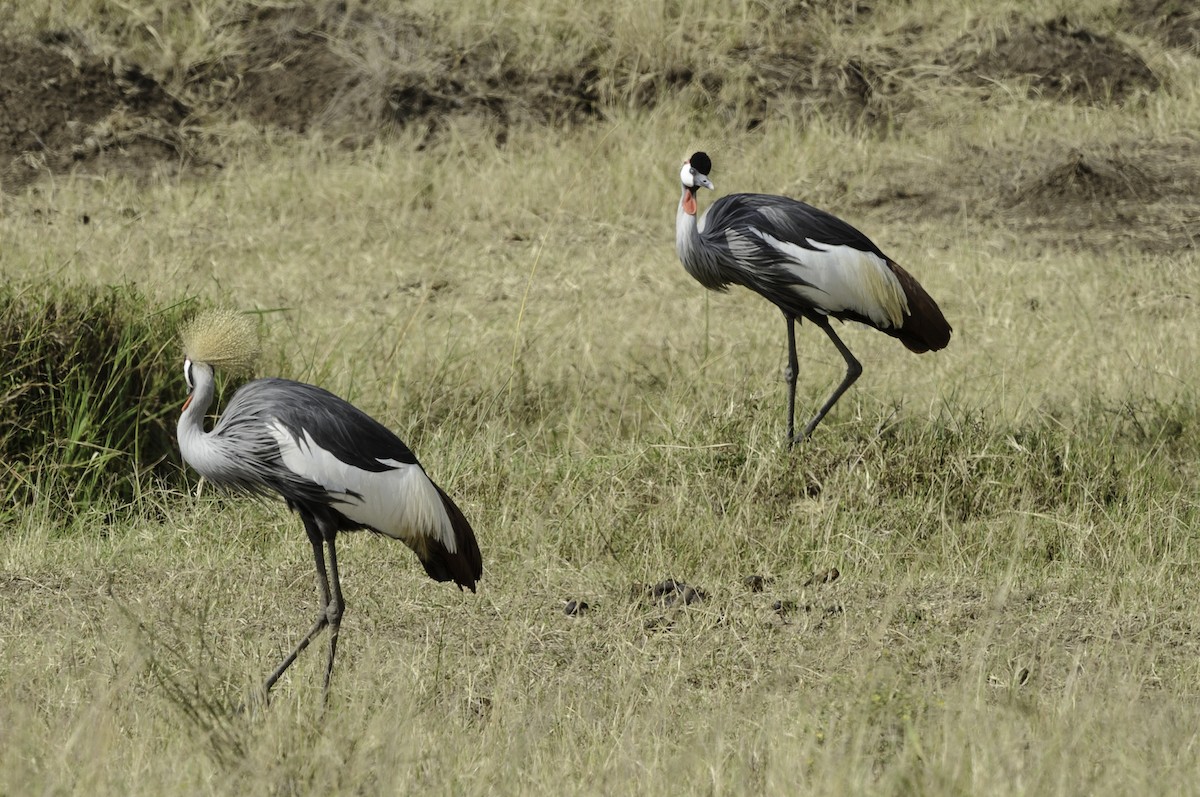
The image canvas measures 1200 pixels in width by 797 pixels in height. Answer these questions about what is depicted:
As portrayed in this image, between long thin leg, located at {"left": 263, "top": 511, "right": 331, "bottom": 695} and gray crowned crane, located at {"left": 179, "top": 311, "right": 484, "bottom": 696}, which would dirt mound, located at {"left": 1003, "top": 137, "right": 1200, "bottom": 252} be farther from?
long thin leg, located at {"left": 263, "top": 511, "right": 331, "bottom": 695}

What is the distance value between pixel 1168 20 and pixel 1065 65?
1433mm

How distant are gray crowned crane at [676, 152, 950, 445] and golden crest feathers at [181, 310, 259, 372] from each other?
2.46m

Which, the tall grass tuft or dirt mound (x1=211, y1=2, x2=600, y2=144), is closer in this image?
the tall grass tuft

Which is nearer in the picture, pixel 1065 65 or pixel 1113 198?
pixel 1113 198

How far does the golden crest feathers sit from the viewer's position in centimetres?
431

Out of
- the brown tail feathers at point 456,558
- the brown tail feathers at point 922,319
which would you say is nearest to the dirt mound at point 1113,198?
the brown tail feathers at point 922,319

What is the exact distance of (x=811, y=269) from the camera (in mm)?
6285

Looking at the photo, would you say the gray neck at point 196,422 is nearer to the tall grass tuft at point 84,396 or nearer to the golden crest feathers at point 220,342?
the golden crest feathers at point 220,342

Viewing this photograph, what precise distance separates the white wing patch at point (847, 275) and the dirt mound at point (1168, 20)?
20.4 ft

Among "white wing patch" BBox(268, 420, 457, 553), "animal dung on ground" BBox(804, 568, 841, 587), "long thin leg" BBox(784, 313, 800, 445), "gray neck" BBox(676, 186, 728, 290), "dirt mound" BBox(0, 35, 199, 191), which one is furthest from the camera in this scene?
"dirt mound" BBox(0, 35, 199, 191)

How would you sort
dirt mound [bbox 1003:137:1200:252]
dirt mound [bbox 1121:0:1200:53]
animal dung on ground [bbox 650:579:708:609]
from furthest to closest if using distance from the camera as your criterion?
dirt mound [bbox 1121:0:1200:53], dirt mound [bbox 1003:137:1200:252], animal dung on ground [bbox 650:579:708:609]

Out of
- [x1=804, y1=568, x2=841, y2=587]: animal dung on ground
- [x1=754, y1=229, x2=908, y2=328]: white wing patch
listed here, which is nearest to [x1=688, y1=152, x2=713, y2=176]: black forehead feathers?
[x1=754, y1=229, x2=908, y2=328]: white wing patch

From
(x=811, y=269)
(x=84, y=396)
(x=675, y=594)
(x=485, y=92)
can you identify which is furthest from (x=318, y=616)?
(x=485, y=92)

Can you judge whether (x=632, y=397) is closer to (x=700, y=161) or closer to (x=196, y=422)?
(x=700, y=161)
